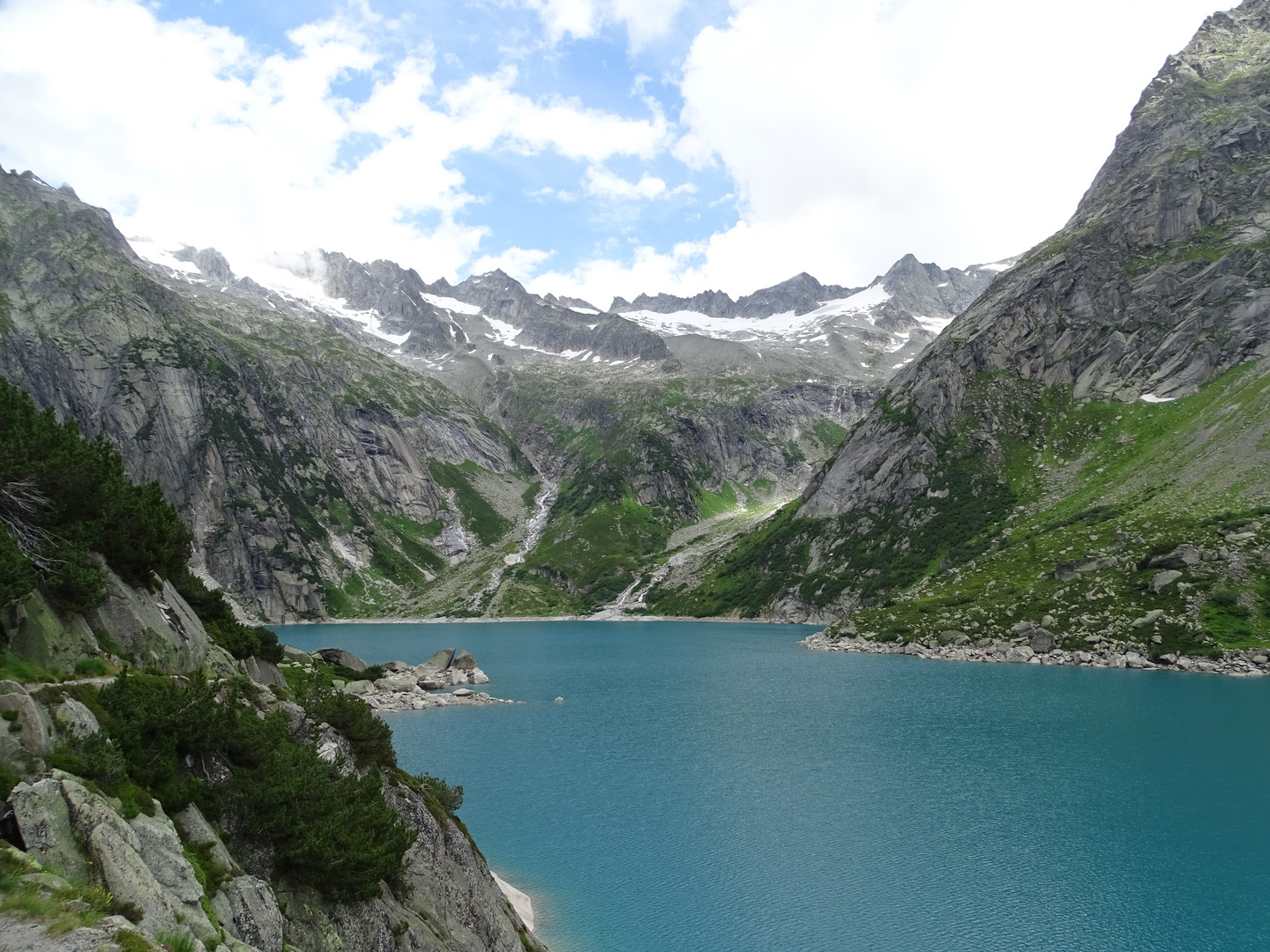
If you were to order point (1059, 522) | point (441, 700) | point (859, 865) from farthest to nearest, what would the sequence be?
point (1059, 522)
point (441, 700)
point (859, 865)

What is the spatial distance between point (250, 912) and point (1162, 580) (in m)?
110

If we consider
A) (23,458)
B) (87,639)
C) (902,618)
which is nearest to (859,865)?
(87,639)

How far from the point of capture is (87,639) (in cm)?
2306

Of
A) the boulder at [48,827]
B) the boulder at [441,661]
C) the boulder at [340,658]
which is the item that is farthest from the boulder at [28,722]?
the boulder at [441,661]

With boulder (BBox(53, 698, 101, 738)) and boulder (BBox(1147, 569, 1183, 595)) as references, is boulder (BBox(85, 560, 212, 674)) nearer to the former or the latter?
boulder (BBox(53, 698, 101, 738))

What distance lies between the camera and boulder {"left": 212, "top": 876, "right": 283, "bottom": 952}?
16.0 m

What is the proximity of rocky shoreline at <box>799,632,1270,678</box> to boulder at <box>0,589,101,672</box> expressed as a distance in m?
103

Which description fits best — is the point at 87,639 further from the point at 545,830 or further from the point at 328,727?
the point at 545,830

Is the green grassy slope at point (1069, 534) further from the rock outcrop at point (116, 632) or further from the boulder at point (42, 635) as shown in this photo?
the boulder at point (42, 635)

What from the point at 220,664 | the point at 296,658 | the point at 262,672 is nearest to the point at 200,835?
the point at 220,664

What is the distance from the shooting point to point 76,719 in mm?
16750

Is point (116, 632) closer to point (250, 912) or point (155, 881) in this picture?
point (250, 912)

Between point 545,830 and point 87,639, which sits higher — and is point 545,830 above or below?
below

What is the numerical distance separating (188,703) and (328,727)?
27.4 feet
